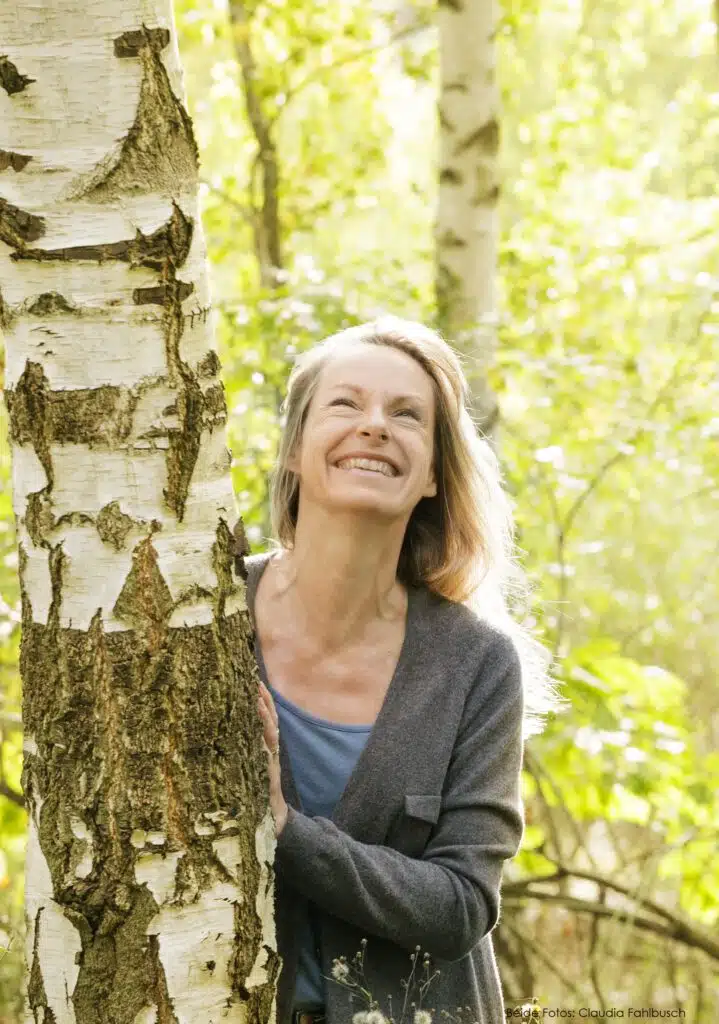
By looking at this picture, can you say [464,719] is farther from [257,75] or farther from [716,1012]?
[257,75]

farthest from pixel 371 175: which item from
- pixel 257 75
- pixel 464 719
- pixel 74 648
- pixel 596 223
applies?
pixel 74 648

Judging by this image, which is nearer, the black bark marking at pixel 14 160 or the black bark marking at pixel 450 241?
the black bark marking at pixel 14 160

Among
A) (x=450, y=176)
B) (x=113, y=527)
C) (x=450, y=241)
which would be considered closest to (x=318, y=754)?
(x=113, y=527)

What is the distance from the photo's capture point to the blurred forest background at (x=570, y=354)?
3.38 metres

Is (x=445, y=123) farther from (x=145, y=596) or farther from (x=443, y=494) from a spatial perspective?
(x=145, y=596)

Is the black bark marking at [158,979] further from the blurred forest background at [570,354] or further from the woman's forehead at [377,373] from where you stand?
the blurred forest background at [570,354]

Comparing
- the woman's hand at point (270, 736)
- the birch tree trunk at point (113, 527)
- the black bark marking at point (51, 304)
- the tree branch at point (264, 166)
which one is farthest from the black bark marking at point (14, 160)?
the tree branch at point (264, 166)

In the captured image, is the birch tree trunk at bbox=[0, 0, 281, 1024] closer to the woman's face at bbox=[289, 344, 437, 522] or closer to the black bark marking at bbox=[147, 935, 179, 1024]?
the black bark marking at bbox=[147, 935, 179, 1024]

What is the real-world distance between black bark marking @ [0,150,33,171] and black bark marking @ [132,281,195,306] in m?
0.18

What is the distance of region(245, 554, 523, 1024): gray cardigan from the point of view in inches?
66.3

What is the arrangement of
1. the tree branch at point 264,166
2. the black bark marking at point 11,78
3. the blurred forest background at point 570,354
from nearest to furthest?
the black bark marking at point 11,78
the blurred forest background at point 570,354
the tree branch at point 264,166

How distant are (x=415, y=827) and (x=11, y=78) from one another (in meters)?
1.23

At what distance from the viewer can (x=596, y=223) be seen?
5465mm

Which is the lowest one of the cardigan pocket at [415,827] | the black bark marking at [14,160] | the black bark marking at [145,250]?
the cardigan pocket at [415,827]
